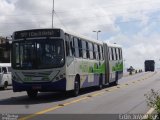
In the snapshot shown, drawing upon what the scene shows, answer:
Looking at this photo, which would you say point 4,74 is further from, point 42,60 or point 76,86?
point 42,60

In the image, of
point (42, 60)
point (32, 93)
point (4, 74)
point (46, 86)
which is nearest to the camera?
point (42, 60)

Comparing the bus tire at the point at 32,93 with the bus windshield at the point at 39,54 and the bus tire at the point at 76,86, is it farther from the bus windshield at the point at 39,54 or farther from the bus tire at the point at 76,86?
the bus windshield at the point at 39,54


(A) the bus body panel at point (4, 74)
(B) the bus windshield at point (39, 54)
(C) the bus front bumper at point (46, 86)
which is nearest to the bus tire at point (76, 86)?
(C) the bus front bumper at point (46, 86)

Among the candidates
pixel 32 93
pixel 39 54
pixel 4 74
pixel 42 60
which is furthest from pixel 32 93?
pixel 4 74

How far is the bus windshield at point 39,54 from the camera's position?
68.6 ft

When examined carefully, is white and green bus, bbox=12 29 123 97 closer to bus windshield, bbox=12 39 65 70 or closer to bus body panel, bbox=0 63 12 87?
bus windshield, bbox=12 39 65 70

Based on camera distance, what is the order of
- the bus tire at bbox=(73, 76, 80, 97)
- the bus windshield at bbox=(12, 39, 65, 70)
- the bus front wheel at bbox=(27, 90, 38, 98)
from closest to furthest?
the bus windshield at bbox=(12, 39, 65, 70), the bus front wheel at bbox=(27, 90, 38, 98), the bus tire at bbox=(73, 76, 80, 97)

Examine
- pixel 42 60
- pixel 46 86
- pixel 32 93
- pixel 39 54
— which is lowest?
pixel 32 93

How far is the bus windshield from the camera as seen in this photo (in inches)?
824

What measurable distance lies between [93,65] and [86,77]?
207 centimetres

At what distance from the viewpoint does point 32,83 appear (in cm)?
2108

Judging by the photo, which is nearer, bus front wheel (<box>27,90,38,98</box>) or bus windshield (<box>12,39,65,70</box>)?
bus windshield (<box>12,39,65,70</box>)

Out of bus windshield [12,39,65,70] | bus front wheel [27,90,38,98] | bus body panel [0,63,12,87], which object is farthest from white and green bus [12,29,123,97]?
bus body panel [0,63,12,87]

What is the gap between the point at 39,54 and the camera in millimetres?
20969
